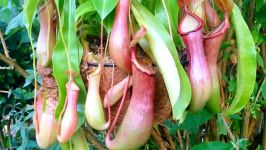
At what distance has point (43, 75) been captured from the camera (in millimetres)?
665

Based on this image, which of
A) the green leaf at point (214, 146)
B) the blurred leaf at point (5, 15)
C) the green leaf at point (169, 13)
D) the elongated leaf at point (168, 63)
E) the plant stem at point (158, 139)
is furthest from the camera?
the blurred leaf at point (5, 15)

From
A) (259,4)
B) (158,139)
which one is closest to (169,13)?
(259,4)

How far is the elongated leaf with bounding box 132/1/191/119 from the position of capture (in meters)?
0.50

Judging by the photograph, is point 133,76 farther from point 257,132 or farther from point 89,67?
point 257,132

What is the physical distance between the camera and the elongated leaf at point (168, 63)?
499mm

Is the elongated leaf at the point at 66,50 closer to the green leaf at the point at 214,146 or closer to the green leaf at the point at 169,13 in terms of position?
the green leaf at the point at 169,13

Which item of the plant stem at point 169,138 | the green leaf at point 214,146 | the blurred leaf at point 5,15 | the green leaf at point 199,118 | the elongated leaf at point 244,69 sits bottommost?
the plant stem at point 169,138

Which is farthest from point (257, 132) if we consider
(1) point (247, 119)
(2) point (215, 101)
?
(2) point (215, 101)

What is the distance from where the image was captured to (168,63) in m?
0.51

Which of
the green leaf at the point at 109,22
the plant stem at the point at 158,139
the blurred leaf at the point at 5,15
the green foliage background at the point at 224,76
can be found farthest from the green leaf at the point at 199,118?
the blurred leaf at the point at 5,15

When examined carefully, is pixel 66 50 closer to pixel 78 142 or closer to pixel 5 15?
pixel 78 142

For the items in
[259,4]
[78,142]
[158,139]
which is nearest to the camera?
[78,142]

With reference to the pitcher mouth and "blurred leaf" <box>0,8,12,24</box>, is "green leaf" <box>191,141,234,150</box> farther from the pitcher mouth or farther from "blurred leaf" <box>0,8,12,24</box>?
"blurred leaf" <box>0,8,12,24</box>

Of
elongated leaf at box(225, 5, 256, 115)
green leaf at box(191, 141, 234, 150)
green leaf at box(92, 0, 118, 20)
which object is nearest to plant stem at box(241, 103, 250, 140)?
green leaf at box(191, 141, 234, 150)
